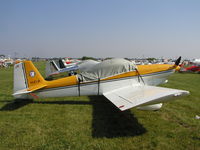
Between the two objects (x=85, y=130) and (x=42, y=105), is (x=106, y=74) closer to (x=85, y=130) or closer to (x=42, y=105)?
(x=85, y=130)

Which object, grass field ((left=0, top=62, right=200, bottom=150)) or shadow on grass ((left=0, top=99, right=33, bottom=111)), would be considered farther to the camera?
shadow on grass ((left=0, top=99, right=33, bottom=111))

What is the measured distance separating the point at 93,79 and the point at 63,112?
4.73 feet

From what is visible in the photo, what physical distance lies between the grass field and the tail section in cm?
64

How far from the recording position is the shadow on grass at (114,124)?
3141 mm

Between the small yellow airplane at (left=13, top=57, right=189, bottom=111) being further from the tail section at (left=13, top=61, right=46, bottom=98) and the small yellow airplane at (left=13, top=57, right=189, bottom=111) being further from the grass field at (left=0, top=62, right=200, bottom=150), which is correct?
the grass field at (left=0, top=62, right=200, bottom=150)

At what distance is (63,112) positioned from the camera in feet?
14.1

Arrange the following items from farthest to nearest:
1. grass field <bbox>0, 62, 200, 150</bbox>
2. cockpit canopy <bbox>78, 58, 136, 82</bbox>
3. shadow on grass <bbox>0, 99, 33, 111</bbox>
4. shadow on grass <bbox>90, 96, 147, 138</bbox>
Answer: cockpit canopy <bbox>78, 58, 136, 82</bbox>, shadow on grass <bbox>0, 99, 33, 111</bbox>, shadow on grass <bbox>90, 96, 147, 138</bbox>, grass field <bbox>0, 62, 200, 150</bbox>

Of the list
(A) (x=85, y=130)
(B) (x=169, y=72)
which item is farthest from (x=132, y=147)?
(B) (x=169, y=72)

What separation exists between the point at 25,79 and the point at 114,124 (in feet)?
10.7

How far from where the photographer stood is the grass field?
2.74 meters

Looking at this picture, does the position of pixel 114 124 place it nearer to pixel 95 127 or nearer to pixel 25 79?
pixel 95 127

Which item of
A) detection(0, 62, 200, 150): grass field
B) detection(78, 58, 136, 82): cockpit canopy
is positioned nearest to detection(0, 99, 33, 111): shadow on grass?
detection(0, 62, 200, 150): grass field

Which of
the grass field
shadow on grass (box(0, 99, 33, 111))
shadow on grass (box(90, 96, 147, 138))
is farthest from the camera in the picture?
shadow on grass (box(0, 99, 33, 111))

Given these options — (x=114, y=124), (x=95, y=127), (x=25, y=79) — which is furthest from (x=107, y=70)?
(x=25, y=79)
